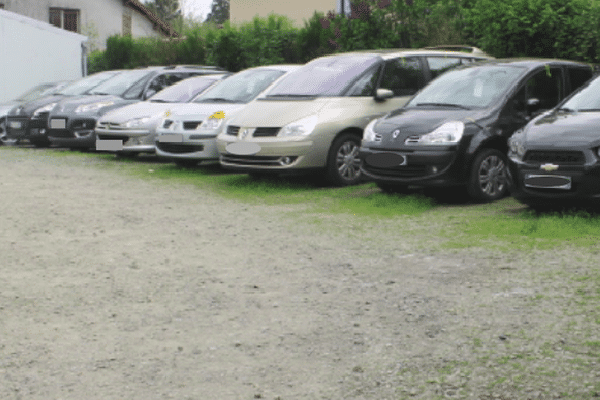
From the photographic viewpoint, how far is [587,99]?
9492 millimetres

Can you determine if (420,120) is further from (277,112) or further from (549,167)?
(277,112)

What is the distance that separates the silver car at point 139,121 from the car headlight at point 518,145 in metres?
7.21

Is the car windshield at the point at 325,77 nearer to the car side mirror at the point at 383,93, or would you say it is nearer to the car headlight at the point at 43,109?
the car side mirror at the point at 383,93

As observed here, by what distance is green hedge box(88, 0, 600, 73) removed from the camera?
44.3ft

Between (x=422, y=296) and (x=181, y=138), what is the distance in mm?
7953

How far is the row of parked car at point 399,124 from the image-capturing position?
8.76 m

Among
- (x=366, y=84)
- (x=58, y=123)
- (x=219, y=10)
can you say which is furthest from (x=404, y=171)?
(x=219, y=10)

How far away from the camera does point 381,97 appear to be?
11.7 metres

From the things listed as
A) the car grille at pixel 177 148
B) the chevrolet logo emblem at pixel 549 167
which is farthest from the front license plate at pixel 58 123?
the chevrolet logo emblem at pixel 549 167

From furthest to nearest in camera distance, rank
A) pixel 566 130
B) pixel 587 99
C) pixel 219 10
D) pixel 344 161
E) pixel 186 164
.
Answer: pixel 219 10 → pixel 186 164 → pixel 344 161 → pixel 587 99 → pixel 566 130

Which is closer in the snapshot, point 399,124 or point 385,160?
point 385,160

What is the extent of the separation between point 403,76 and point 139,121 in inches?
198

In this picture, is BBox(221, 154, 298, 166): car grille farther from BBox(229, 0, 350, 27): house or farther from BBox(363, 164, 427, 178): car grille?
BBox(229, 0, 350, 27): house

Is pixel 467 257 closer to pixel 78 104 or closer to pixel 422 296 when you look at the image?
pixel 422 296
